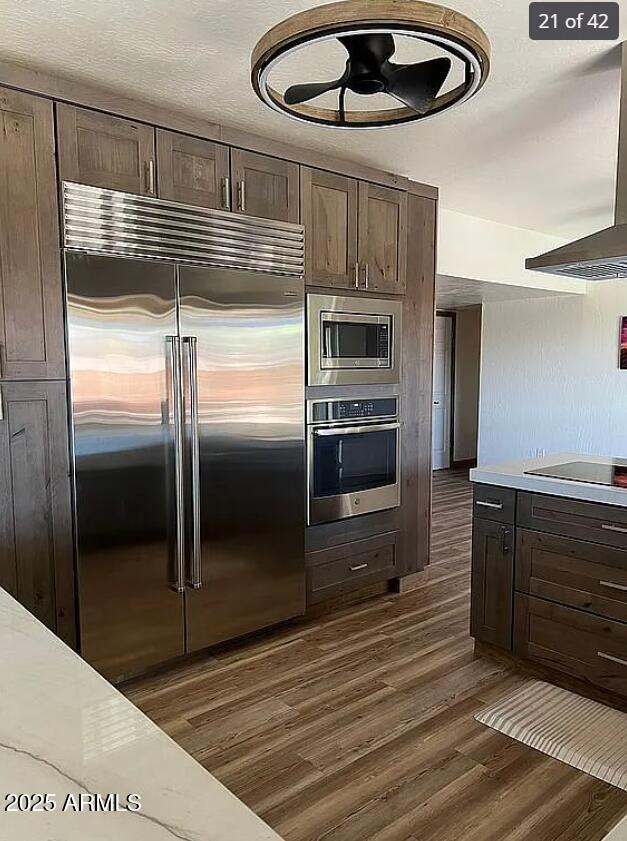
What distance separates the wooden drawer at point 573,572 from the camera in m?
2.53

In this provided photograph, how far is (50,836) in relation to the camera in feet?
2.26

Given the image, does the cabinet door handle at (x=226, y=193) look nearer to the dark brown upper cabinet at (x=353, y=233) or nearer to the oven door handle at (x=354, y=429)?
the dark brown upper cabinet at (x=353, y=233)

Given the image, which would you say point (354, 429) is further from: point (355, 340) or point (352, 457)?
point (355, 340)

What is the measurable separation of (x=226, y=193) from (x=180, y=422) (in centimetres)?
110

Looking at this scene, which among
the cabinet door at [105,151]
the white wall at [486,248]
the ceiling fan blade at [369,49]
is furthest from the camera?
the white wall at [486,248]

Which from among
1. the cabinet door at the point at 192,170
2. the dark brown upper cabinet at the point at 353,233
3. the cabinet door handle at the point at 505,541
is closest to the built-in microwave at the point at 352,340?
the dark brown upper cabinet at the point at 353,233

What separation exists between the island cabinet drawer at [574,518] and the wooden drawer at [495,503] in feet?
0.14

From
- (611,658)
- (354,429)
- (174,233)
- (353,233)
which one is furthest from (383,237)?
(611,658)

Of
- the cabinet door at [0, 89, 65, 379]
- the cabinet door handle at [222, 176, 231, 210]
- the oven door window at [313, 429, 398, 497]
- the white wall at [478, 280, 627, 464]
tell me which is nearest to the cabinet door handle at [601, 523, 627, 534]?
the oven door window at [313, 429, 398, 497]

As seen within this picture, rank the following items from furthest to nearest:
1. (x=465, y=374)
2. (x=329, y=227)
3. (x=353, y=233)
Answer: (x=465, y=374)
(x=353, y=233)
(x=329, y=227)

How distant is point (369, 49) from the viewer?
1817 millimetres

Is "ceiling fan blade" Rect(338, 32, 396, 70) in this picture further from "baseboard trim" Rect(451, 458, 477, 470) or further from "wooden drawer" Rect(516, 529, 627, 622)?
"baseboard trim" Rect(451, 458, 477, 470)

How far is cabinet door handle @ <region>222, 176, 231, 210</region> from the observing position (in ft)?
9.69

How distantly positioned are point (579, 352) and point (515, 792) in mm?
5422
